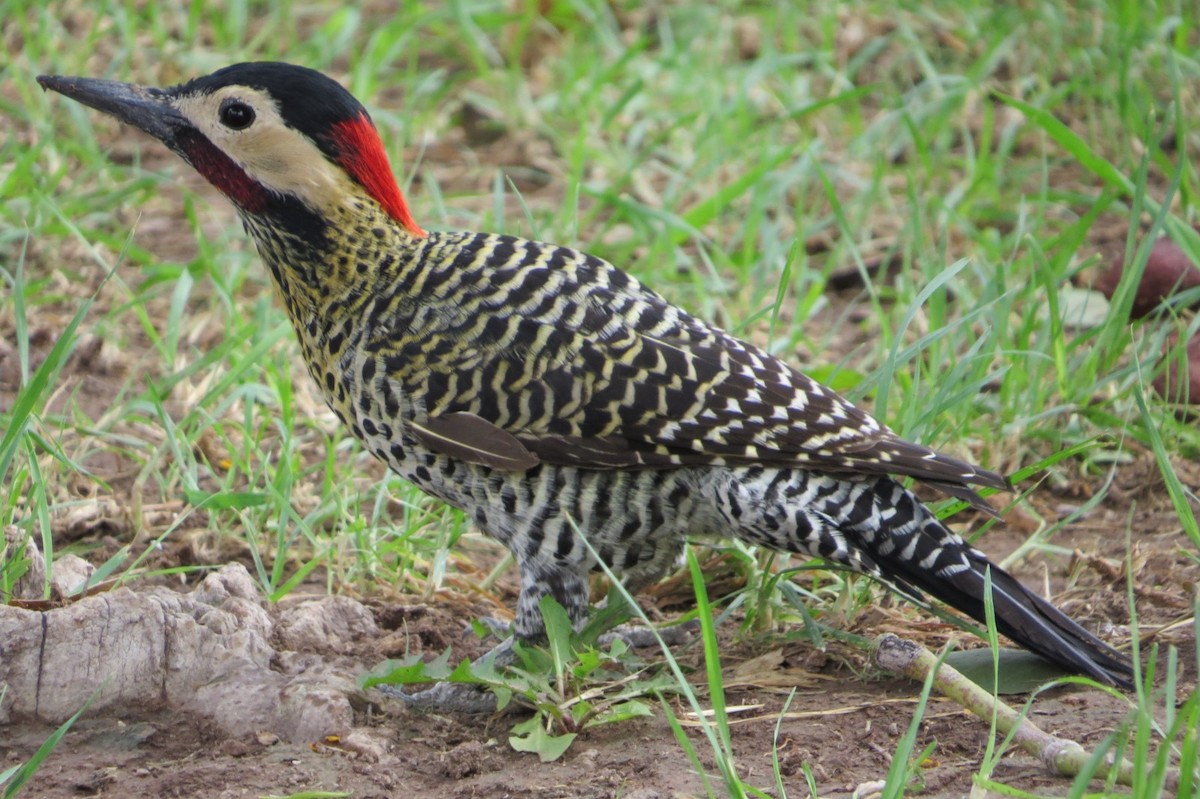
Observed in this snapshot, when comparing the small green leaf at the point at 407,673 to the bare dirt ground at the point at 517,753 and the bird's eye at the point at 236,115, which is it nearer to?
the bare dirt ground at the point at 517,753

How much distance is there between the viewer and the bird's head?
434 centimetres

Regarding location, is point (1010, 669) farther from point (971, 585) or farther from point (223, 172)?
point (223, 172)

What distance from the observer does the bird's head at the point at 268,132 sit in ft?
14.2

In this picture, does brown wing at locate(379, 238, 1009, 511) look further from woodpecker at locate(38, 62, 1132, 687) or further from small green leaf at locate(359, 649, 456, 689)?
small green leaf at locate(359, 649, 456, 689)

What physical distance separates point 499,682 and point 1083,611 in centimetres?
178

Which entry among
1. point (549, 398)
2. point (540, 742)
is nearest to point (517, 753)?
point (540, 742)

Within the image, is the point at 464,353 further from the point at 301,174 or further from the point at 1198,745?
the point at 1198,745

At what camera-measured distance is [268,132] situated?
4.36 m

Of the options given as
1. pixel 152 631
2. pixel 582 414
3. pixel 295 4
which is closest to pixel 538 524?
pixel 582 414

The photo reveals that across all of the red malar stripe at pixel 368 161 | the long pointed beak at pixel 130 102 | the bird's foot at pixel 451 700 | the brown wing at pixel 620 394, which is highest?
the long pointed beak at pixel 130 102

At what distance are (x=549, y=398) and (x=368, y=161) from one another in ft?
3.07

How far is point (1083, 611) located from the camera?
14.5 ft

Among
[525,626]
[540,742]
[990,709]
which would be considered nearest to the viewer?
[990,709]

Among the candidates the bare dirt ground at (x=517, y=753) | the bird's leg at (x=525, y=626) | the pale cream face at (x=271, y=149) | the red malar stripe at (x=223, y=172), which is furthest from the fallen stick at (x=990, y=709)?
the red malar stripe at (x=223, y=172)
